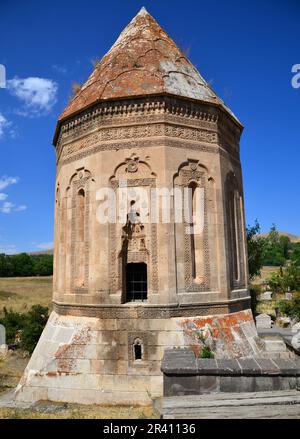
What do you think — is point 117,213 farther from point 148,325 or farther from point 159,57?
point 159,57

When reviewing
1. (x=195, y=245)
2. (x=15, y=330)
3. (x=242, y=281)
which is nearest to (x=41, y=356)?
(x=195, y=245)

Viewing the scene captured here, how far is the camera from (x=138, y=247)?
8875 millimetres

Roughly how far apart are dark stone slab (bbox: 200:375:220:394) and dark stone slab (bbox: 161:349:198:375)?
0.17 m

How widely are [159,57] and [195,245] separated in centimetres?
542

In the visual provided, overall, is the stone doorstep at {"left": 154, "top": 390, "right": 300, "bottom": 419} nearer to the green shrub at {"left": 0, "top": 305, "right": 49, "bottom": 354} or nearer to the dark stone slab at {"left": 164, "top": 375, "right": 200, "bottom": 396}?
the dark stone slab at {"left": 164, "top": 375, "right": 200, "bottom": 396}

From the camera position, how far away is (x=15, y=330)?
52.2 feet

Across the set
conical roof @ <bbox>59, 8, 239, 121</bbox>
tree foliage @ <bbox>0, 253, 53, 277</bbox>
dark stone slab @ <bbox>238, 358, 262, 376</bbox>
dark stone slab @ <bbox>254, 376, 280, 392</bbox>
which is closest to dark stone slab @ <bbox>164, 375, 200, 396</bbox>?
dark stone slab @ <bbox>238, 358, 262, 376</bbox>

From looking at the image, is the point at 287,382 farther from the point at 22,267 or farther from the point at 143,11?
the point at 22,267

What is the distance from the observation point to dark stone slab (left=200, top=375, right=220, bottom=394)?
5367 millimetres

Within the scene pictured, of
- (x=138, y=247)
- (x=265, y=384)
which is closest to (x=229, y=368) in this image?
(x=265, y=384)

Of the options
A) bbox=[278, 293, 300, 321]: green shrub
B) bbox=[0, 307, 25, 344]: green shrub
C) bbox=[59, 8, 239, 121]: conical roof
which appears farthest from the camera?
bbox=[278, 293, 300, 321]: green shrub

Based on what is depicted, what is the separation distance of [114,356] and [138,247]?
258cm

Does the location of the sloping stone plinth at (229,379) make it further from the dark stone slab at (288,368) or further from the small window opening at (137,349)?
the small window opening at (137,349)

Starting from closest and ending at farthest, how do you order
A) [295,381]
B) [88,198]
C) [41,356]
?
[295,381], [41,356], [88,198]
